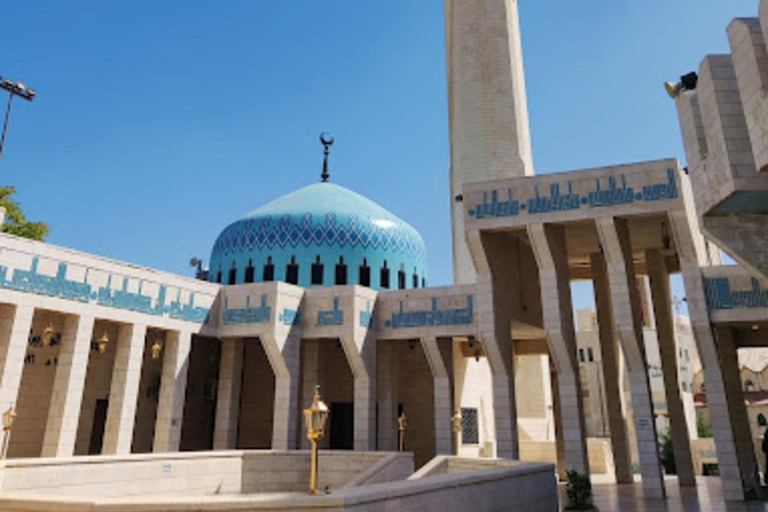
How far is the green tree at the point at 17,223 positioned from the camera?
1121 inches

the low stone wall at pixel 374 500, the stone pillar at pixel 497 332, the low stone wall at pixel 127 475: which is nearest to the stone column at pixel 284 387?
the low stone wall at pixel 127 475

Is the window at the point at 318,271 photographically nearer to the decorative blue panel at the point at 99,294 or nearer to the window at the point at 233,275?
the window at the point at 233,275

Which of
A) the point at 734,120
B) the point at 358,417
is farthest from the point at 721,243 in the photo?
the point at 358,417

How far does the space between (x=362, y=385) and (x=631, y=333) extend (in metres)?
9.81

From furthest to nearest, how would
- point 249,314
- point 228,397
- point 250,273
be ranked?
point 250,273 → point 228,397 → point 249,314

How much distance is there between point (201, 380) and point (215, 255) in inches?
356

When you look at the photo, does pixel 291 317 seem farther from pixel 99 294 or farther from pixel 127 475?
pixel 127 475

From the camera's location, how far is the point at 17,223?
28.8 meters

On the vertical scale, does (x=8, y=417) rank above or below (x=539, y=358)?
below

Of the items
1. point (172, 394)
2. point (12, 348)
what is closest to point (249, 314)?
point (172, 394)

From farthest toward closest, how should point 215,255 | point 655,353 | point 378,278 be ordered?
point 655,353
point 215,255
point 378,278

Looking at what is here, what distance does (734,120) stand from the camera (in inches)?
348

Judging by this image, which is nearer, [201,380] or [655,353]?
[201,380]

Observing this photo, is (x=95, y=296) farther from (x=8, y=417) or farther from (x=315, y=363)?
(x=315, y=363)
